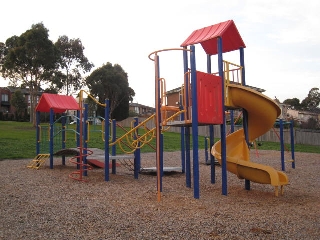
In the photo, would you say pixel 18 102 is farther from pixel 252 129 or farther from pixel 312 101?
pixel 312 101

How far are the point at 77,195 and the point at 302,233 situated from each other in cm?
415

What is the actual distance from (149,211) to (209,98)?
2.51 m

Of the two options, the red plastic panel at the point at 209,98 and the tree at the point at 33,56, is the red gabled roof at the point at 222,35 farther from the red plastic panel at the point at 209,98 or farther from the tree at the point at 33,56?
the tree at the point at 33,56

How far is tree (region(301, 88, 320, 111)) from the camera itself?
60250 mm

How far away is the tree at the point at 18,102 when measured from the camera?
43659 mm

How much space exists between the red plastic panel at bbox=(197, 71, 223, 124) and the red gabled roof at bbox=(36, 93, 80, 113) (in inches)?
250

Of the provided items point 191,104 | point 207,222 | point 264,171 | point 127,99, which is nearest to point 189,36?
point 191,104

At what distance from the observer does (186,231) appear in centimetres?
423

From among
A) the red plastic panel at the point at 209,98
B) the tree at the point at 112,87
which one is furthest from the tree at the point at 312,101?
the red plastic panel at the point at 209,98

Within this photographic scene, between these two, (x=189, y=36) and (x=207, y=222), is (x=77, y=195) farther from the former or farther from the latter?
(x=189, y=36)

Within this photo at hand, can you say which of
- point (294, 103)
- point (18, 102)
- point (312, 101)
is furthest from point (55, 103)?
point (294, 103)

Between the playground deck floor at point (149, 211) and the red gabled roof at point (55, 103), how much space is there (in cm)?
331

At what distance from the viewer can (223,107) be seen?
6816mm

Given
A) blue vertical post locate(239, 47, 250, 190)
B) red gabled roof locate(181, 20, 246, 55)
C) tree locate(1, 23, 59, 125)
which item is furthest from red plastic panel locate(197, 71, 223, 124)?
tree locate(1, 23, 59, 125)
